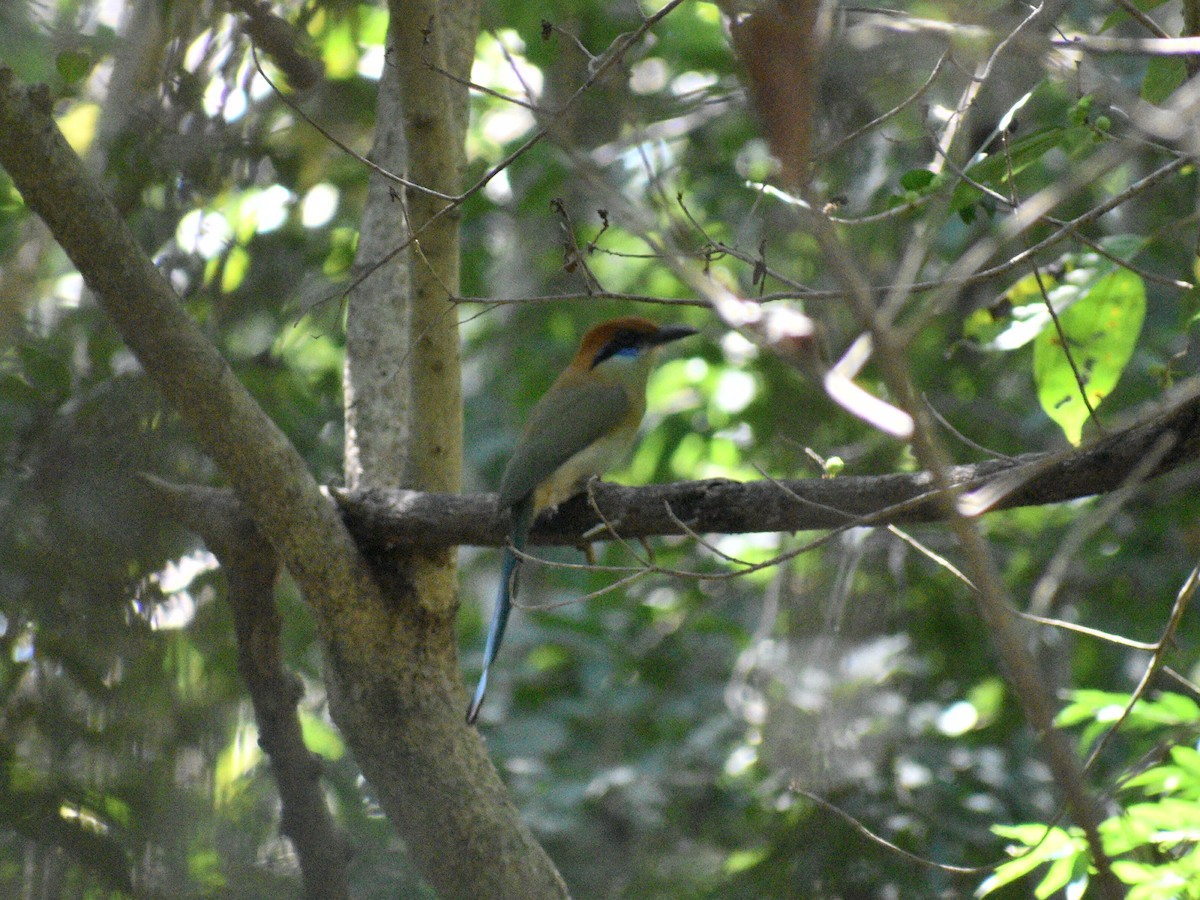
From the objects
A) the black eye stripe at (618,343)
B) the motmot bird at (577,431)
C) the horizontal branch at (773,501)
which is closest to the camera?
the horizontal branch at (773,501)

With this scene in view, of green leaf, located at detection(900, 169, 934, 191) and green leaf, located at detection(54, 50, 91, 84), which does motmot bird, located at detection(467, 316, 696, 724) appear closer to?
green leaf, located at detection(900, 169, 934, 191)

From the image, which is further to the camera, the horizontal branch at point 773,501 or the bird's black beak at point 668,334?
the bird's black beak at point 668,334

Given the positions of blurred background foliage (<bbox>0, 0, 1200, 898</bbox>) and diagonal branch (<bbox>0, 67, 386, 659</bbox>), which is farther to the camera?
diagonal branch (<bbox>0, 67, 386, 659</bbox>)

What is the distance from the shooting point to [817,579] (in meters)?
4.61

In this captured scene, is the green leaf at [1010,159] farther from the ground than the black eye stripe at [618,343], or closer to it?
closer to it

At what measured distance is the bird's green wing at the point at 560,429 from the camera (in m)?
2.94

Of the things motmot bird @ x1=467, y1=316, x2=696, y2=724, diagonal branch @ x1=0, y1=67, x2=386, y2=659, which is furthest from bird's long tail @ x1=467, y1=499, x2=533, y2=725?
diagonal branch @ x1=0, y1=67, x2=386, y2=659

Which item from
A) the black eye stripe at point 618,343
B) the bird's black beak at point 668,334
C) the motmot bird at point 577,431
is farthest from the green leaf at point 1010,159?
the black eye stripe at point 618,343

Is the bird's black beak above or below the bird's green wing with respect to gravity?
above

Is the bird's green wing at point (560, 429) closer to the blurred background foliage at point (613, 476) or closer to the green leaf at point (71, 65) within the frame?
the blurred background foliage at point (613, 476)

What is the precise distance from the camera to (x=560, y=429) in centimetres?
336

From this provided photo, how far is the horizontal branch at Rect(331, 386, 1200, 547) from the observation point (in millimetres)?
1939

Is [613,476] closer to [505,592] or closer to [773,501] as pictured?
[505,592]

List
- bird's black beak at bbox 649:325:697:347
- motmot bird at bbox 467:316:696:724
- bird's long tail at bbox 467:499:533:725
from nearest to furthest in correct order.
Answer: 1. bird's long tail at bbox 467:499:533:725
2. motmot bird at bbox 467:316:696:724
3. bird's black beak at bbox 649:325:697:347
